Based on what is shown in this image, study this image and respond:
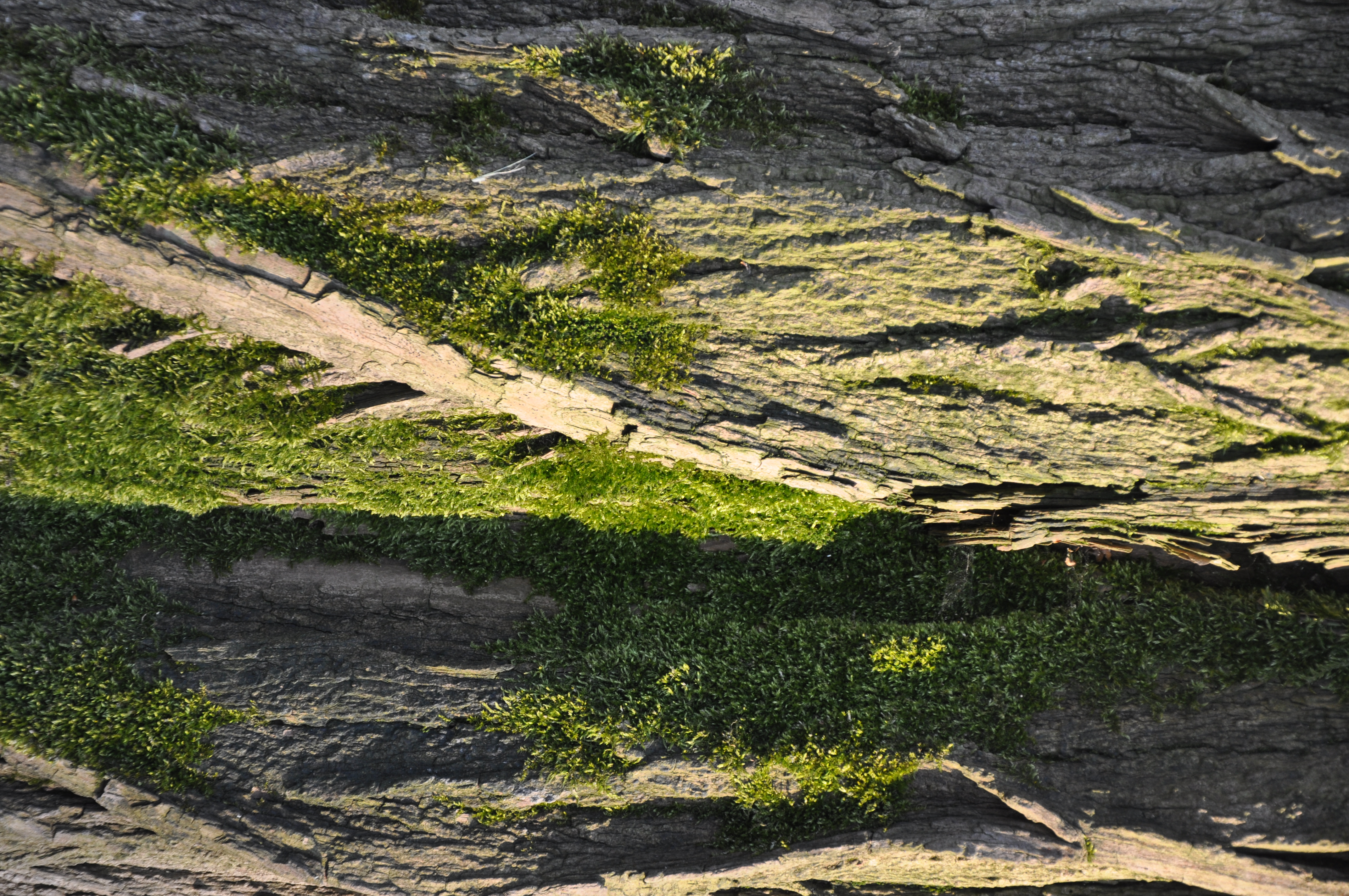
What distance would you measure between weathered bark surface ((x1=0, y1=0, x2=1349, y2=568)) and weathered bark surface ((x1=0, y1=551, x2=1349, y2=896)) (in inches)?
82.7

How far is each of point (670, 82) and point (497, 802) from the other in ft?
23.6

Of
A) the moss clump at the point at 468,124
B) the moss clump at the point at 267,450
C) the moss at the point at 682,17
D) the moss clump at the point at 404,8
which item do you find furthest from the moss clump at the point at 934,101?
the moss clump at the point at 404,8

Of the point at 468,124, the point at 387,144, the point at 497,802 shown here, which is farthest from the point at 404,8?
the point at 497,802

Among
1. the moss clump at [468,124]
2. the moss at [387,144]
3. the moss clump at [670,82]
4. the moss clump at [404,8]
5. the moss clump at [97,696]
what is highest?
the moss clump at [404,8]

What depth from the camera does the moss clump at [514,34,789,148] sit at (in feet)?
19.8

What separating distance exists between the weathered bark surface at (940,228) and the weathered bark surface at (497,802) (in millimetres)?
2102

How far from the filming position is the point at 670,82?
608 centimetres

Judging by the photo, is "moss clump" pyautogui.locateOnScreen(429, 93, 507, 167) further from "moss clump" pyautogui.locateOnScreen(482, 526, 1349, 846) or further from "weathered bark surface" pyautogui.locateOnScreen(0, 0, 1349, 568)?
"moss clump" pyautogui.locateOnScreen(482, 526, 1349, 846)

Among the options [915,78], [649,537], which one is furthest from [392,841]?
[915,78]

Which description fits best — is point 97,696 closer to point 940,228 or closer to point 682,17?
point 682,17

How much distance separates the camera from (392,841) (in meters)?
6.97

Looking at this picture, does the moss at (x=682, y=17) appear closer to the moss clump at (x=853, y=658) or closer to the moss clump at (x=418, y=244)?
the moss clump at (x=418, y=244)

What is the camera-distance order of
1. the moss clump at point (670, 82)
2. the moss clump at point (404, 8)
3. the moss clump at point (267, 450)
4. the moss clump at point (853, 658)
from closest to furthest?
the moss clump at point (670, 82), the moss clump at point (404, 8), the moss clump at point (853, 658), the moss clump at point (267, 450)

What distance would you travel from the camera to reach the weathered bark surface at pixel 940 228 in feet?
18.0
